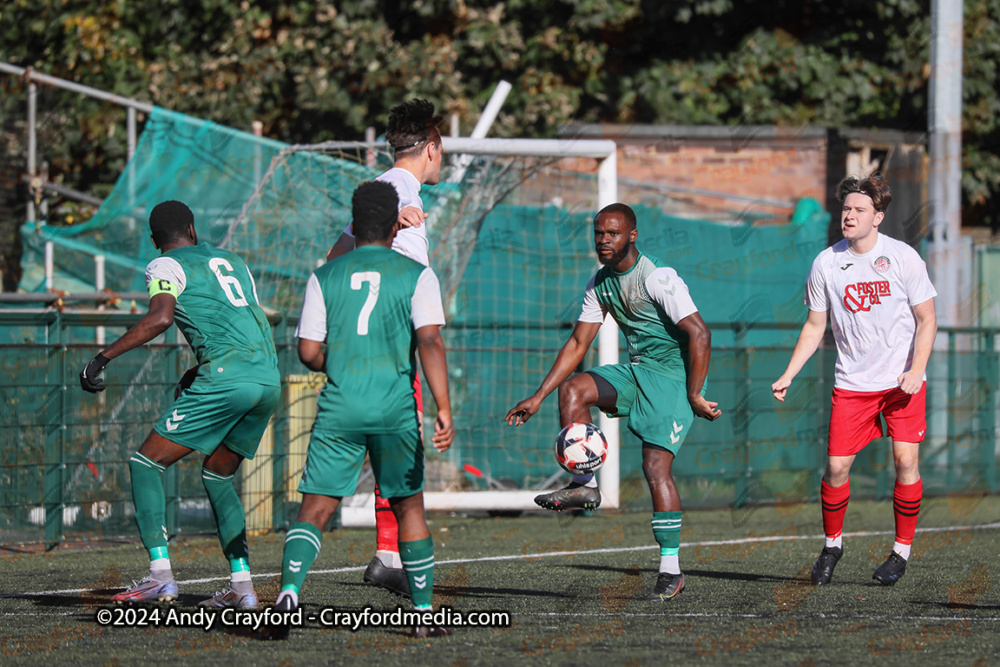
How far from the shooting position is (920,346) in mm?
7109

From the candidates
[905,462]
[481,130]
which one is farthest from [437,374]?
[481,130]

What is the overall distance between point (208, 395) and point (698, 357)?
7.69 ft

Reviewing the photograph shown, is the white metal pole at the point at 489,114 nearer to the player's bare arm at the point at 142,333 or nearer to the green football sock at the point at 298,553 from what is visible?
the player's bare arm at the point at 142,333

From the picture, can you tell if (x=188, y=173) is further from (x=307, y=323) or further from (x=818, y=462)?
(x=307, y=323)

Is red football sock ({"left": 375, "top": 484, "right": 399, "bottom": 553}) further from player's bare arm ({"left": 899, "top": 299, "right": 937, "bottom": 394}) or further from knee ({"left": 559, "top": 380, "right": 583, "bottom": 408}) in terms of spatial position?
player's bare arm ({"left": 899, "top": 299, "right": 937, "bottom": 394})

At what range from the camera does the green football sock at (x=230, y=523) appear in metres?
5.91

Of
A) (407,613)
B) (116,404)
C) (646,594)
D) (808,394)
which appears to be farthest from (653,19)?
(407,613)

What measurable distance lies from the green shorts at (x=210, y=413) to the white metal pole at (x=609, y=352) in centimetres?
515

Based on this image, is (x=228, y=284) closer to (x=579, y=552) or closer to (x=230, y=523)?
(x=230, y=523)

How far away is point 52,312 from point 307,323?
16.0 feet

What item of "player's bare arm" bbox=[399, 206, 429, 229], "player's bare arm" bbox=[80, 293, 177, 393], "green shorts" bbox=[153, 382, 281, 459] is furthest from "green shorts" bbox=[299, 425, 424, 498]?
"player's bare arm" bbox=[399, 206, 429, 229]

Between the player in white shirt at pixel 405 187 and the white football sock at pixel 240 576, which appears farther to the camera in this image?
the player in white shirt at pixel 405 187

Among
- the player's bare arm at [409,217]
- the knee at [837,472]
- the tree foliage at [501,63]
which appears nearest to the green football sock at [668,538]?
the knee at [837,472]

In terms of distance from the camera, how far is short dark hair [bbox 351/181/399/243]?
517cm
